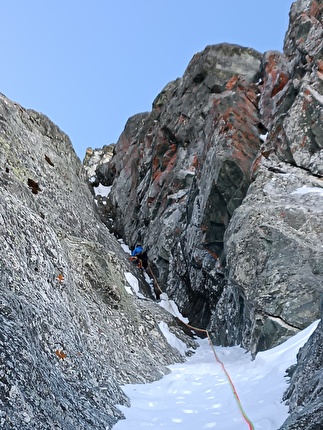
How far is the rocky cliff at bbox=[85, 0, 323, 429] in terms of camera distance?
1723cm

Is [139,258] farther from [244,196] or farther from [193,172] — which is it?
[244,196]

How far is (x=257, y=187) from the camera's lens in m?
22.0

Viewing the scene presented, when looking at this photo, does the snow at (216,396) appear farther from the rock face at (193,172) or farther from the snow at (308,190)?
the rock face at (193,172)

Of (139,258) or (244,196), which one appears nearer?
(244,196)

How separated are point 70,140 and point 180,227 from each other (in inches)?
400

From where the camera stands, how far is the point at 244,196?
24625 mm

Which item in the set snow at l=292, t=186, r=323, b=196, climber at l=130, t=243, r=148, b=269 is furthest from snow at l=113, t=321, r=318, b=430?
climber at l=130, t=243, r=148, b=269

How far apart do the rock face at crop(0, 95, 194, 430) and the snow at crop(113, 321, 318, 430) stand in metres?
0.61

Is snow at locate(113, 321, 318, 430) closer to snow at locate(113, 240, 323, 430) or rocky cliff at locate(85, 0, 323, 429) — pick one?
snow at locate(113, 240, 323, 430)

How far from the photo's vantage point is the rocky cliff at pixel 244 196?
17.2 metres

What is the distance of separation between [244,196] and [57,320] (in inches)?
642

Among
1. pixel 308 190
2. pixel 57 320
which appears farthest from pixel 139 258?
pixel 57 320

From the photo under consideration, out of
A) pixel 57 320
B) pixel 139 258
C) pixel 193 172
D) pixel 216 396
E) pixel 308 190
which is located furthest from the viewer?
pixel 193 172

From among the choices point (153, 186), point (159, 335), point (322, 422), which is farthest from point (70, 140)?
point (322, 422)
